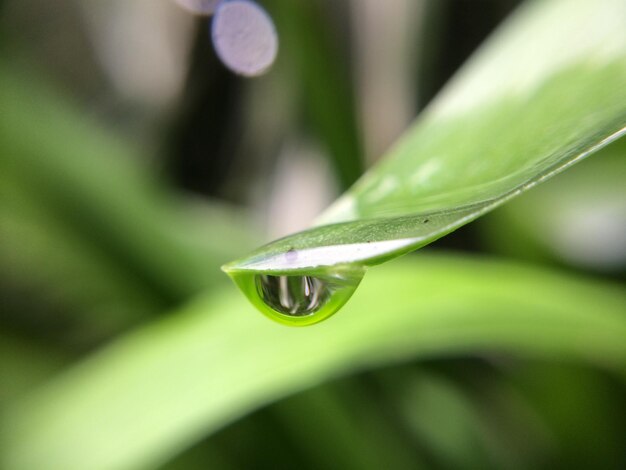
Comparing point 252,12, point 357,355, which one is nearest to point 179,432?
point 357,355

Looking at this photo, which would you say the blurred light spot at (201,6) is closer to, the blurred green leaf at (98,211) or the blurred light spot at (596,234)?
the blurred green leaf at (98,211)

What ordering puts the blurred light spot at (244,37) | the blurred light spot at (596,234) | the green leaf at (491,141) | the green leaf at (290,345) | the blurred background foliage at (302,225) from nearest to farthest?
the green leaf at (491,141) < the green leaf at (290,345) < the blurred background foliage at (302,225) < the blurred light spot at (596,234) < the blurred light spot at (244,37)

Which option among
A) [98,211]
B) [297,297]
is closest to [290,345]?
[297,297]

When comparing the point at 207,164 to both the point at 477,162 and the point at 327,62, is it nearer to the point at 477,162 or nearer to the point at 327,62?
the point at 327,62

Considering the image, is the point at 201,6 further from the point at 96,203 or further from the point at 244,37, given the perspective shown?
the point at 96,203

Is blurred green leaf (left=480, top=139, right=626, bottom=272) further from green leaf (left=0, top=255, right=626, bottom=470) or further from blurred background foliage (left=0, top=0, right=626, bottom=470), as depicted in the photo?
green leaf (left=0, top=255, right=626, bottom=470)

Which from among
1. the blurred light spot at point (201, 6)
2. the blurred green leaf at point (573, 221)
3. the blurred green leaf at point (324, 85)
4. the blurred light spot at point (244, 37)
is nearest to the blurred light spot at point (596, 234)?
the blurred green leaf at point (573, 221)

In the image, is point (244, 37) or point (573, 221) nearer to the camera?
point (573, 221)
